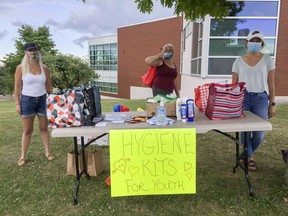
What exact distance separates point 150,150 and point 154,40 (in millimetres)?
21802

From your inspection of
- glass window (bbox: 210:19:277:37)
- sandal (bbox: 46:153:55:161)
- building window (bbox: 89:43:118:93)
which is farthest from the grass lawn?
building window (bbox: 89:43:118:93)

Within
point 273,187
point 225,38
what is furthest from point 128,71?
point 273,187

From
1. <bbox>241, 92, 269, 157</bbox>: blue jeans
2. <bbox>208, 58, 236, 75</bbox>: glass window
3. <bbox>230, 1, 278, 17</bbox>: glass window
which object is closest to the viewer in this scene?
<bbox>241, 92, 269, 157</bbox>: blue jeans

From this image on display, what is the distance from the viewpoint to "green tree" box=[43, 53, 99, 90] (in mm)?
16797

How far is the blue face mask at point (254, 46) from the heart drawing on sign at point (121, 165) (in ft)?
6.17

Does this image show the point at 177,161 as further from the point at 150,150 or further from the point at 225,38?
the point at 225,38

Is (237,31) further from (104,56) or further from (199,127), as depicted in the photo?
(104,56)

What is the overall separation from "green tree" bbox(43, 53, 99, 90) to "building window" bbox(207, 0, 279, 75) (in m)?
10.4

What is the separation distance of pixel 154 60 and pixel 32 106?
5.65 ft

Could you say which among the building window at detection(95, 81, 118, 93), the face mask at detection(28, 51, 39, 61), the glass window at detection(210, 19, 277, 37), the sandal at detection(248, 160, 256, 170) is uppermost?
the glass window at detection(210, 19, 277, 37)

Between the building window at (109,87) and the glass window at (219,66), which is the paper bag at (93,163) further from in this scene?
the building window at (109,87)

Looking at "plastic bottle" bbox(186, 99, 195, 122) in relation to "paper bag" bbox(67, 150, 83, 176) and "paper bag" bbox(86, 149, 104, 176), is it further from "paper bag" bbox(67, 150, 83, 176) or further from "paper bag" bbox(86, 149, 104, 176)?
"paper bag" bbox(67, 150, 83, 176)

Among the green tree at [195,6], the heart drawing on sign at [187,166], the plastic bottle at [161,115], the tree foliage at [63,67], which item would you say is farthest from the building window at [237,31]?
the tree foliage at [63,67]

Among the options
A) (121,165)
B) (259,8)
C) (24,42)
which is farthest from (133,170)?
(24,42)
